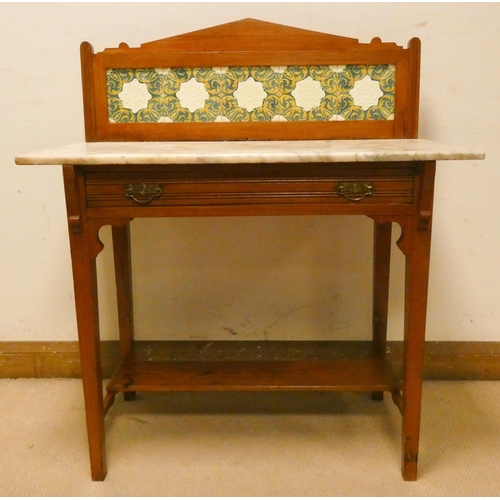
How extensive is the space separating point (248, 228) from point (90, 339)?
2.43ft

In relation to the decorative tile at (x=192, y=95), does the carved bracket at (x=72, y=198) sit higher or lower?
lower

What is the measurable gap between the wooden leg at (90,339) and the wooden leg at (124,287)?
1.21 ft

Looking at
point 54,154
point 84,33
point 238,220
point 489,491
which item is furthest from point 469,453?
point 84,33

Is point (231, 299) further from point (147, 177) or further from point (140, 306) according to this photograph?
point (147, 177)

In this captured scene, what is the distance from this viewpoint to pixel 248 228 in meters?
1.93

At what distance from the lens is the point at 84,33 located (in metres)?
1.78

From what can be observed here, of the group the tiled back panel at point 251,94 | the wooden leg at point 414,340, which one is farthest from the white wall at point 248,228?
the wooden leg at point 414,340

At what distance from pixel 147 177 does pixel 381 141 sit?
2.36 ft

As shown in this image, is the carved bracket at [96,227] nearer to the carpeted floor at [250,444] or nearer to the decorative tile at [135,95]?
the decorative tile at [135,95]

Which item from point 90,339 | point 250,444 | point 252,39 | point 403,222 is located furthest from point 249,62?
point 250,444

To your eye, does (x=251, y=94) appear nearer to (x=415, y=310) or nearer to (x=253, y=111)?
(x=253, y=111)

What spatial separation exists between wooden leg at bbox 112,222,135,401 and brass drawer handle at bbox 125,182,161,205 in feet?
1.61

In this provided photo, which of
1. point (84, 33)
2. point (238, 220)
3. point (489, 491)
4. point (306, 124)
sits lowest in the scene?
point (489, 491)

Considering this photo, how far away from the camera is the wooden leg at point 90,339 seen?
4.40 feet
